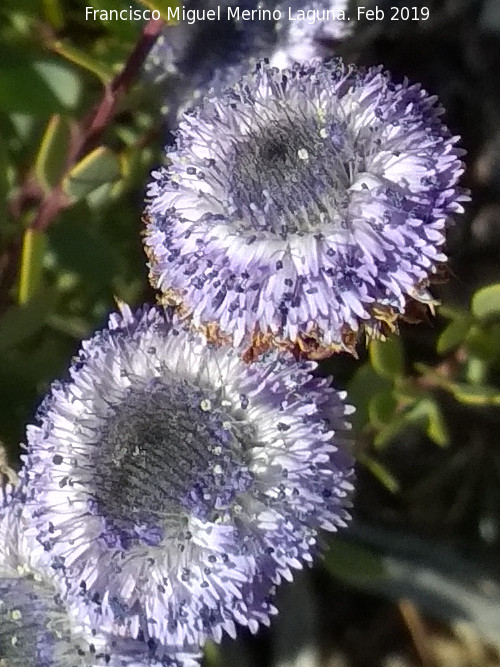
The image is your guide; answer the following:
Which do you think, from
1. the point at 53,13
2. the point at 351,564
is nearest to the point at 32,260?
the point at 53,13

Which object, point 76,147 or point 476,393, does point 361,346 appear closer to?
point 476,393

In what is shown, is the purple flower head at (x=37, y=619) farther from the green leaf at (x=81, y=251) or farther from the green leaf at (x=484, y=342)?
the green leaf at (x=484, y=342)

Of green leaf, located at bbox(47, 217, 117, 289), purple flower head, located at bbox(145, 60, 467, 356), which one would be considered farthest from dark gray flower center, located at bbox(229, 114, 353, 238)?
green leaf, located at bbox(47, 217, 117, 289)

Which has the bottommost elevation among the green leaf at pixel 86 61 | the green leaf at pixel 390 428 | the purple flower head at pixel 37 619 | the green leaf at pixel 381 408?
the purple flower head at pixel 37 619

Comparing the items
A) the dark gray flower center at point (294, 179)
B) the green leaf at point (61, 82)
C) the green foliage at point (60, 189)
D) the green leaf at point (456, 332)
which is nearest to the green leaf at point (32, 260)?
the green foliage at point (60, 189)

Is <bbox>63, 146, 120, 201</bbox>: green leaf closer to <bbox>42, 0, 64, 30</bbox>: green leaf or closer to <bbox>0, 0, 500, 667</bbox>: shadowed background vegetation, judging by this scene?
<bbox>0, 0, 500, 667</bbox>: shadowed background vegetation

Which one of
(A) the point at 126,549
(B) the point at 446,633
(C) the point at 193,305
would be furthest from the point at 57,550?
(B) the point at 446,633
